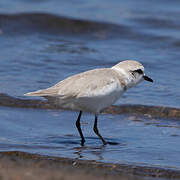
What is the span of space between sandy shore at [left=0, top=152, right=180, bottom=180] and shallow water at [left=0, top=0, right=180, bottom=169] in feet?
0.86

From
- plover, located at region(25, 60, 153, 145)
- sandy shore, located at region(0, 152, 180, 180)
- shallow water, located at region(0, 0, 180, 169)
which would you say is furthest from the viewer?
shallow water, located at region(0, 0, 180, 169)

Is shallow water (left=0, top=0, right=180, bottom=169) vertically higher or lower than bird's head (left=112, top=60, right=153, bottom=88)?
lower

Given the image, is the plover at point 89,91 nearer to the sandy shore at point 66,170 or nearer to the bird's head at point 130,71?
the bird's head at point 130,71

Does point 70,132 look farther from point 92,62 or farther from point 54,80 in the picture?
point 92,62

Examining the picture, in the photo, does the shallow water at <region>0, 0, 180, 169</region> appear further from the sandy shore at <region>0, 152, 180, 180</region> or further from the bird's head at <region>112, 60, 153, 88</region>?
the bird's head at <region>112, 60, 153, 88</region>

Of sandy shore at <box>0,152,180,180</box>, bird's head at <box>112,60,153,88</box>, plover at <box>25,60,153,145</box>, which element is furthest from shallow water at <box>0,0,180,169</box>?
bird's head at <box>112,60,153,88</box>

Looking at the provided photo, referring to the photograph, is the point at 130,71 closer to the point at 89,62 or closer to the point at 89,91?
the point at 89,91

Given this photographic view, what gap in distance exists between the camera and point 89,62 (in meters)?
10.5

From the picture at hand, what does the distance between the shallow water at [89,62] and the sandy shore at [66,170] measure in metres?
0.26

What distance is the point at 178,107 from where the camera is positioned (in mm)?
7816

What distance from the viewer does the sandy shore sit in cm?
404

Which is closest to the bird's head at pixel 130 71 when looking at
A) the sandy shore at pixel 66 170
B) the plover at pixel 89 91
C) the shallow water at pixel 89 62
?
the plover at pixel 89 91

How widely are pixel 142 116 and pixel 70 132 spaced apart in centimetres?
137

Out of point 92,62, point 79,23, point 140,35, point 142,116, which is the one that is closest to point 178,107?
point 142,116
